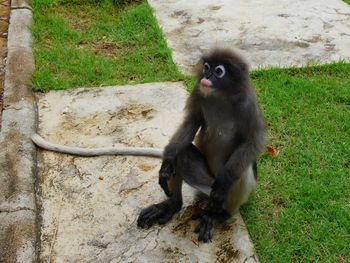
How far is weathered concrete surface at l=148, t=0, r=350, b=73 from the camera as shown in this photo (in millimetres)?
4848

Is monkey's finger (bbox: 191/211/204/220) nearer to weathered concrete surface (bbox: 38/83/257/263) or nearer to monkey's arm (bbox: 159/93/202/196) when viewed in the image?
weathered concrete surface (bbox: 38/83/257/263)

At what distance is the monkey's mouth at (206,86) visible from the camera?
103 inches

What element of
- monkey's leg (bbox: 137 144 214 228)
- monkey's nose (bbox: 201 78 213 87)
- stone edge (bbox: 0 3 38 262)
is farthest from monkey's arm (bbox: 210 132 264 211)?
stone edge (bbox: 0 3 38 262)

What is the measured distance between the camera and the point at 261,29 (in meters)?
5.27

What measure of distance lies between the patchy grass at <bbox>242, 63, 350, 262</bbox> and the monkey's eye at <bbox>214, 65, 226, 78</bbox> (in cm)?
98

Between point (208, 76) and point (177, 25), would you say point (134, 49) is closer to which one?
point (177, 25)

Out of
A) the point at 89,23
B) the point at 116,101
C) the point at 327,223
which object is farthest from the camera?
the point at 89,23

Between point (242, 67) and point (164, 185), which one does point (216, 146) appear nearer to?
point (164, 185)

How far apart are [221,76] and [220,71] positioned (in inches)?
1.0

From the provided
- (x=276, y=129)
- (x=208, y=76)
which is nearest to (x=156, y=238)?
(x=208, y=76)

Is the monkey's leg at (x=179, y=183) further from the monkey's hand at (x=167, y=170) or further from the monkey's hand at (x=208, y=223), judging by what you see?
the monkey's hand at (x=208, y=223)

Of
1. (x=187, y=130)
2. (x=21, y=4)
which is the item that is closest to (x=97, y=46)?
(x=21, y=4)

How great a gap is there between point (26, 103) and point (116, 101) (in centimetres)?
73

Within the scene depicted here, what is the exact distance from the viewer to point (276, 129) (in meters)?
3.89
